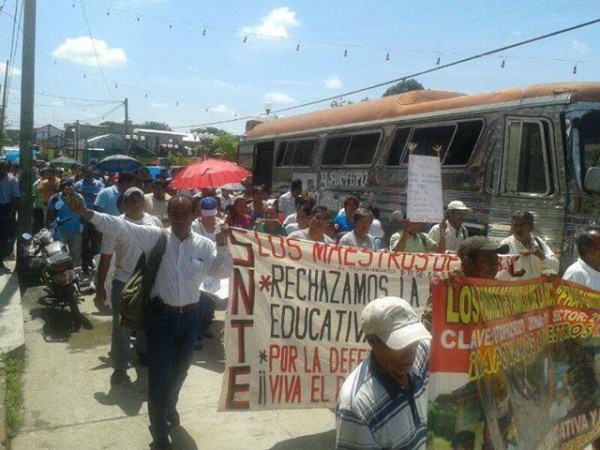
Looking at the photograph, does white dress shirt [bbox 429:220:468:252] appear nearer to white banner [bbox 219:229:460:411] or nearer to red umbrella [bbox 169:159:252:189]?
white banner [bbox 219:229:460:411]

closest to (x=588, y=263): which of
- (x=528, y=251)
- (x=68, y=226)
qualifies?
(x=528, y=251)

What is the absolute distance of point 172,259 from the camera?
4.18m

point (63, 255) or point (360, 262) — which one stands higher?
point (360, 262)

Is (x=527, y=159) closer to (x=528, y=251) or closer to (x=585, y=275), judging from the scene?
(x=528, y=251)

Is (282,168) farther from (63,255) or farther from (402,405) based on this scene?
(402,405)

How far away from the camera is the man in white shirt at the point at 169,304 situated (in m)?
4.09

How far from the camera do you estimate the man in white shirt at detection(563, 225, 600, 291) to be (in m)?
4.33

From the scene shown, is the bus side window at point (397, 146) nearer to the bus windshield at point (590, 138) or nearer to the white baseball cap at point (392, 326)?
the bus windshield at point (590, 138)

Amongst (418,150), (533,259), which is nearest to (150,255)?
(533,259)

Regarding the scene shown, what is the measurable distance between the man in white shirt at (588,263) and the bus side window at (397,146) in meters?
5.65

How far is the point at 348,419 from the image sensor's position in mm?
2078

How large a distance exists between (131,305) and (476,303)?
222 cm

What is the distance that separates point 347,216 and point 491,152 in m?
2.05

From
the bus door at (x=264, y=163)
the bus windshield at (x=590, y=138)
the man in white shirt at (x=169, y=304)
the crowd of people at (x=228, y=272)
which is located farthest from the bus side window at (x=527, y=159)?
the bus door at (x=264, y=163)
